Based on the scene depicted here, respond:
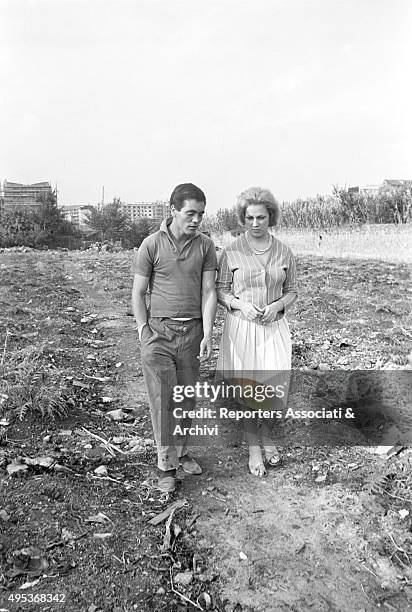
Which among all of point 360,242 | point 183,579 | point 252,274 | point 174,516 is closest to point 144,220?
point 360,242

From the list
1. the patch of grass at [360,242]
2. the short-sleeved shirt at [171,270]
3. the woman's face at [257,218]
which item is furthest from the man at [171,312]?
the patch of grass at [360,242]

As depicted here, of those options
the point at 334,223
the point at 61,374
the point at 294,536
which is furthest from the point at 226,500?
the point at 334,223

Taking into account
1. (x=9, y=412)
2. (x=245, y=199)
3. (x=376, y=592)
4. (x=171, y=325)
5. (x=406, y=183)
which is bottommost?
(x=376, y=592)

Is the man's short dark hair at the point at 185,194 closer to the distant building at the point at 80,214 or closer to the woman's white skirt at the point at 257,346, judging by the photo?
the woman's white skirt at the point at 257,346

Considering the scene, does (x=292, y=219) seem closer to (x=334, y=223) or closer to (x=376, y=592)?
(x=334, y=223)

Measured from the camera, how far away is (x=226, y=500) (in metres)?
2.90

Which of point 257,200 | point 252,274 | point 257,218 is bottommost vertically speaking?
point 252,274

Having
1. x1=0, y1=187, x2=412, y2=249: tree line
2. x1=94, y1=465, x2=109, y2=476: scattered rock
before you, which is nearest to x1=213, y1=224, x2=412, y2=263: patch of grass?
x1=0, y1=187, x2=412, y2=249: tree line

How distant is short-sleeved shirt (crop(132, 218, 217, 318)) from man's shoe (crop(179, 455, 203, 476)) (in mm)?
936

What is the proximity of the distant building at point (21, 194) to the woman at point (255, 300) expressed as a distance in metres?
36.3

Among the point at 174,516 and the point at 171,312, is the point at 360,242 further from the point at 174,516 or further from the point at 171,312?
the point at 174,516

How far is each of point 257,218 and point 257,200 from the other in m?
0.10

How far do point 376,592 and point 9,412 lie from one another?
2729 millimetres

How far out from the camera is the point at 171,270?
2.96 metres
